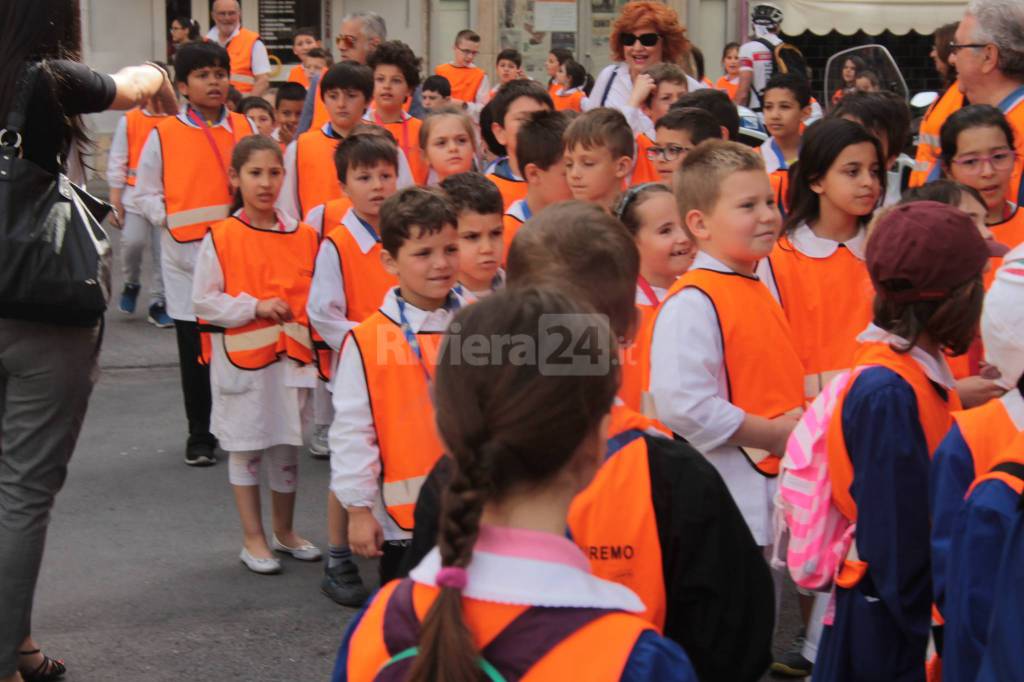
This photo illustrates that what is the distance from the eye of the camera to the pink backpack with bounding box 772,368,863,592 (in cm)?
326

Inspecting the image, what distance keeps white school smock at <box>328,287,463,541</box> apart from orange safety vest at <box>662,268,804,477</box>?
89 cm

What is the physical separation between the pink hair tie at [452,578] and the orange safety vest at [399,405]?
240cm

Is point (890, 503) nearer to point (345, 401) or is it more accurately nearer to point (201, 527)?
point (345, 401)

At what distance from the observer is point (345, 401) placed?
166 inches

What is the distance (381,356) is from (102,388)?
16.9ft

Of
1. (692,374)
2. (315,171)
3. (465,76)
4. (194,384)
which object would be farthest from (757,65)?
(692,374)

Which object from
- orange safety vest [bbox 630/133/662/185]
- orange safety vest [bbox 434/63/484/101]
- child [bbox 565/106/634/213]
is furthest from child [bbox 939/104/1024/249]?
orange safety vest [bbox 434/63/484/101]

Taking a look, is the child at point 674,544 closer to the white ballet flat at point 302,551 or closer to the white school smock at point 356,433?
the white school smock at point 356,433

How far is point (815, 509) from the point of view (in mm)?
3281

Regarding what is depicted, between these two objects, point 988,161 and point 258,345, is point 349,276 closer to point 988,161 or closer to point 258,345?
point 258,345

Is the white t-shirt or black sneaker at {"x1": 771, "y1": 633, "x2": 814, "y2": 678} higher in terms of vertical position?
the white t-shirt

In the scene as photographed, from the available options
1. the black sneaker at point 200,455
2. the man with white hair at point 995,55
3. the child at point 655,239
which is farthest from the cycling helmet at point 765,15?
the child at point 655,239

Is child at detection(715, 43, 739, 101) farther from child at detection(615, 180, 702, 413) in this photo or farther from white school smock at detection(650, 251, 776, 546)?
white school smock at detection(650, 251, 776, 546)

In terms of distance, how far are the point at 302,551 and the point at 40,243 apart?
225 centimetres
